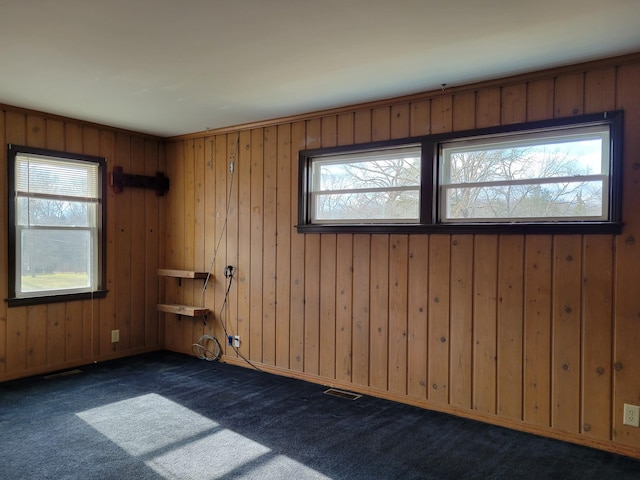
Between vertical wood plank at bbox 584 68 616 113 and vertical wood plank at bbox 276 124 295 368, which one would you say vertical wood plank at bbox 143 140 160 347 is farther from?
vertical wood plank at bbox 584 68 616 113

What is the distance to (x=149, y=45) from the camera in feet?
9.00

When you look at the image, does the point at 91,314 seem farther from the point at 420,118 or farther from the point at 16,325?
the point at 420,118

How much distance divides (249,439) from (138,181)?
3260 mm

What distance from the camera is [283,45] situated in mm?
2730

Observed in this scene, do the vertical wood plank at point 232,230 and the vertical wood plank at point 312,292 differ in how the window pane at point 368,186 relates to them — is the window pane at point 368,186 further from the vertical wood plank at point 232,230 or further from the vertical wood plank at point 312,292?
the vertical wood plank at point 232,230

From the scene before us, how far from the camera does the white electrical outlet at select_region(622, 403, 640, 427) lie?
280cm

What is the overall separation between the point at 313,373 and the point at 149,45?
2.93 meters

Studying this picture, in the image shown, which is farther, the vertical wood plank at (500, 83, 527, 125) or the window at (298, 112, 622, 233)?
the vertical wood plank at (500, 83, 527, 125)

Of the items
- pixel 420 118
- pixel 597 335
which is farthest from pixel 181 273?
pixel 597 335

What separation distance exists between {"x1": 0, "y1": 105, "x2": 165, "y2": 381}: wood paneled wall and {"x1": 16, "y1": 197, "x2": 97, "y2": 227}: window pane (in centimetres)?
16

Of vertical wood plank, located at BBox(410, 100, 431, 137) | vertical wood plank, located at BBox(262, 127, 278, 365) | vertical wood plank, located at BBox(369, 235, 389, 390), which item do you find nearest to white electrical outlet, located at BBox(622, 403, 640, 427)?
vertical wood plank, located at BBox(369, 235, 389, 390)

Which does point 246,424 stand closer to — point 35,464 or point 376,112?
point 35,464

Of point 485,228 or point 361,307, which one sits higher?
point 485,228

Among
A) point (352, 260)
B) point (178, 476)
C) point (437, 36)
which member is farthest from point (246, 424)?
point (437, 36)
